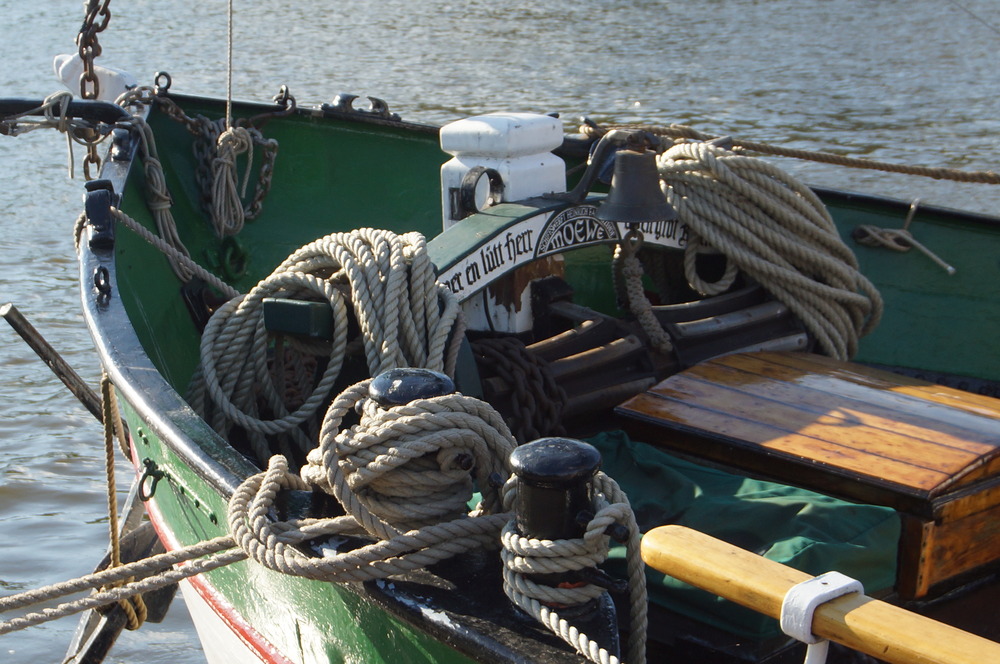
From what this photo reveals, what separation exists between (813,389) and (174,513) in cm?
155

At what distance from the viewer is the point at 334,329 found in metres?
2.49

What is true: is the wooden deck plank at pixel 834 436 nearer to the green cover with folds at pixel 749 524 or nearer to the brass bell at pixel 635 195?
the green cover with folds at pixel 749 524

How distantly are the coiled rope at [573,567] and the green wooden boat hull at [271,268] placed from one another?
443mm

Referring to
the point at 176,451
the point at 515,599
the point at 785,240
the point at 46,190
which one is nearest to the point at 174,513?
the point at 176,451

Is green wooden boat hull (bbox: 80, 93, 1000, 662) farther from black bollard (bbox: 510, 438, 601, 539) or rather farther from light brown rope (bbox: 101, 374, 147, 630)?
black bollard (bbox: 510, 438, 601, 539)

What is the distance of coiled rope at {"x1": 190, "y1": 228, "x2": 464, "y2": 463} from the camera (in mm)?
2439

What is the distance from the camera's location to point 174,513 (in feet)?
9.17

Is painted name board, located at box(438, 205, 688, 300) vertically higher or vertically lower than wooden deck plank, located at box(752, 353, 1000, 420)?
higher

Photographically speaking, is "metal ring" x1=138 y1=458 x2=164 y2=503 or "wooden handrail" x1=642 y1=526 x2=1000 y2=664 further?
"metal ring" x1=138 y1=458 x2=164 y2=503

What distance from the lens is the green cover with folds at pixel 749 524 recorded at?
2.01 meters

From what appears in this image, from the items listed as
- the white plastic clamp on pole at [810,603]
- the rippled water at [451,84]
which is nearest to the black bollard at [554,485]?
the white plastic clamp on pole at [810,603]

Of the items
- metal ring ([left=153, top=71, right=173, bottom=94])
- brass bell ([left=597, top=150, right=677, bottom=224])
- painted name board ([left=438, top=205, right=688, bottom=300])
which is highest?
metal ring ([left=153, top=71, right=173, bottom=94])

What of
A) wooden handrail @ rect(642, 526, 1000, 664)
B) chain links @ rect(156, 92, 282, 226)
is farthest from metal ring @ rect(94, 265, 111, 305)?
wooden handrail @ rect(642, 526, 1000, 664)

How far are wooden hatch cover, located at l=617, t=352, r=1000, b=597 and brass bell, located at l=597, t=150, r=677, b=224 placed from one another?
40 cm
